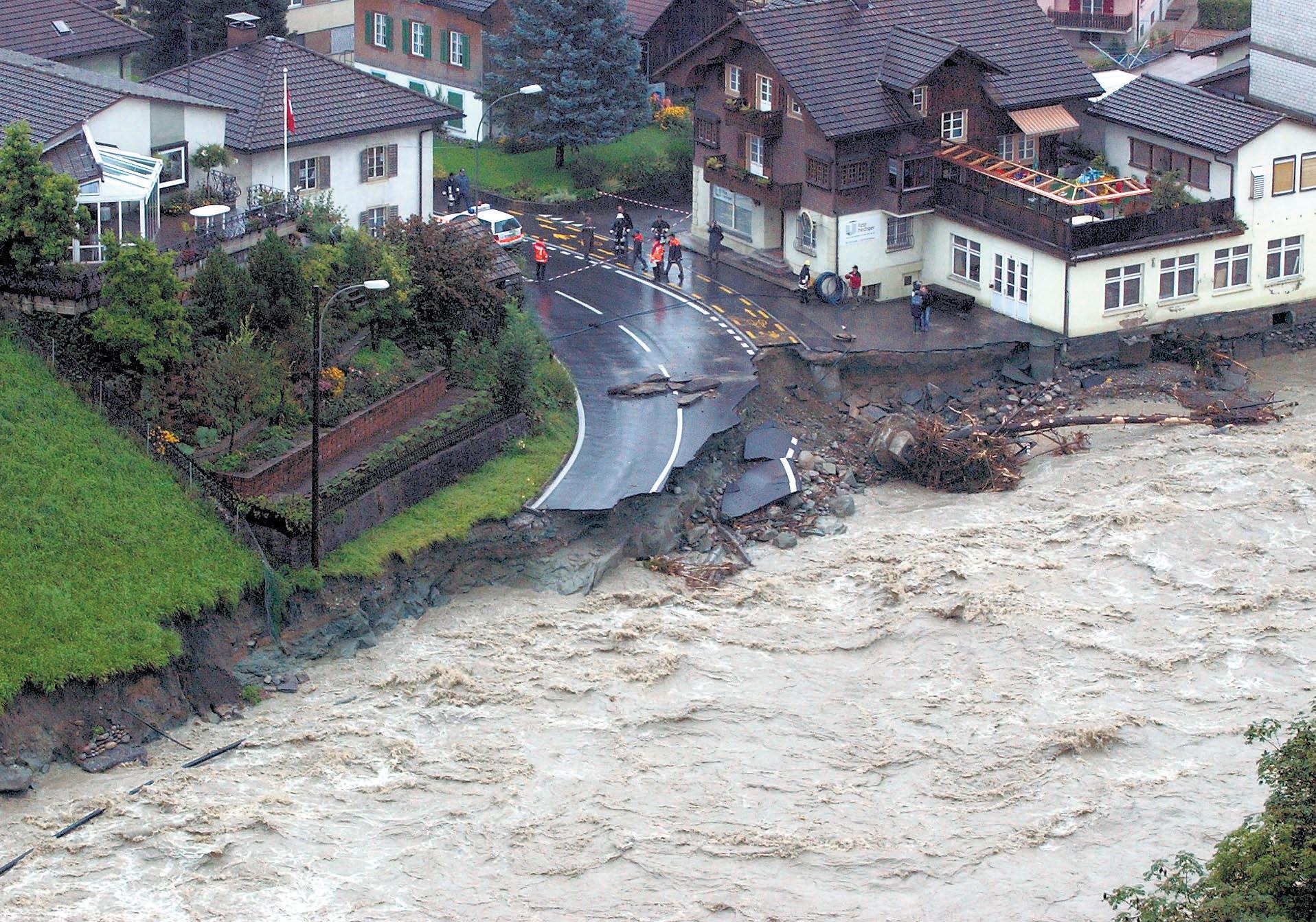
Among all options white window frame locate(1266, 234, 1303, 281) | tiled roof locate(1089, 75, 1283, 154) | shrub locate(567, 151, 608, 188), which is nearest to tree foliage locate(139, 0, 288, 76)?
shrub locate(567, 151, 608, 188)

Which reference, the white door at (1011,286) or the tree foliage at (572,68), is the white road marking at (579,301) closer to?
the white door at (1011,286)

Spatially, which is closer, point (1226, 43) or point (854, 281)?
point (854, 281)

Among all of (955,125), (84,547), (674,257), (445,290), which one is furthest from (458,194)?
(84,547)

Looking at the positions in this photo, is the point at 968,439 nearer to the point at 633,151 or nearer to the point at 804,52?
the point at 804,52

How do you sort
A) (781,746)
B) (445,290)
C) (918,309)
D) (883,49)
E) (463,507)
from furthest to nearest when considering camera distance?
(883,49) < (918,309) < (445,290) < (463,507) < (781,746)

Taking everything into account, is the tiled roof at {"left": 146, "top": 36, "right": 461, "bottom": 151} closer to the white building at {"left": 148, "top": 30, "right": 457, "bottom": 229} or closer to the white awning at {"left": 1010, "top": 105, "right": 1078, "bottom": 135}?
the white building at {"left": 148, "top": 30, "right": 457, "bottom": 229}

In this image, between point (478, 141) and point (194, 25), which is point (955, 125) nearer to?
point (478, 141)
